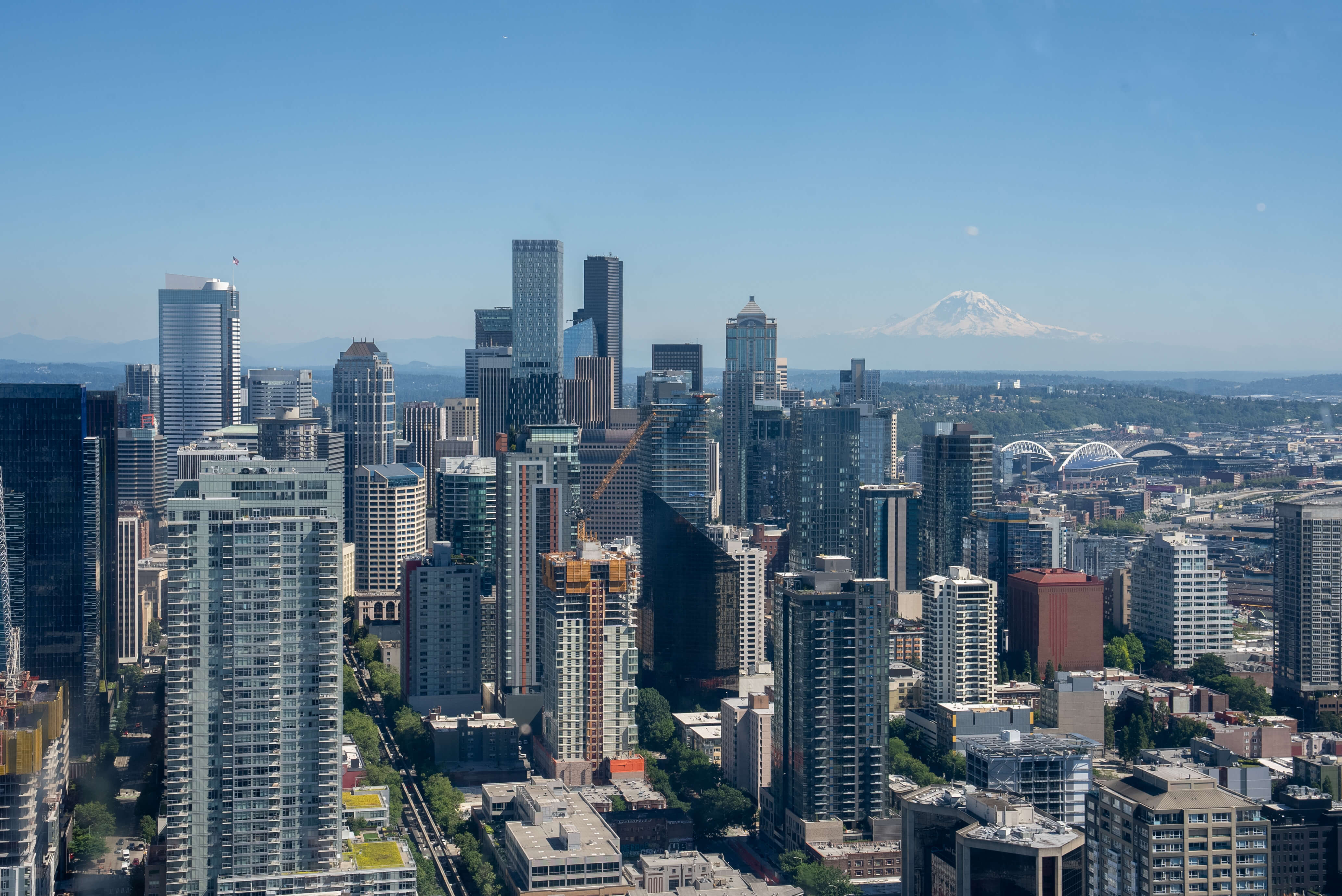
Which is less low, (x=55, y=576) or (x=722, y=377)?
(x=722, y=377)

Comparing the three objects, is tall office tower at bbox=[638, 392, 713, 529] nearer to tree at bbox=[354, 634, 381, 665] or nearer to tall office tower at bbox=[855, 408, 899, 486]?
tall office tower at bbox=[855, 408, 899, 486]

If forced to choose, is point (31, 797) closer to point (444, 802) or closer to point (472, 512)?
point (444, 802)

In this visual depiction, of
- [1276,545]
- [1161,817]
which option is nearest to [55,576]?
[1161,817]

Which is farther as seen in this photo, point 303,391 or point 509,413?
point 509,413

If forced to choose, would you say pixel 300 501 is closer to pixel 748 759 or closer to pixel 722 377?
pixel 748 759

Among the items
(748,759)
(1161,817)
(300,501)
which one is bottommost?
(748,759)

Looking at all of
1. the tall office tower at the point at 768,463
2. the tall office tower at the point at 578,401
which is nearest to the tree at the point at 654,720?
the tall office tower at the point at 768,463

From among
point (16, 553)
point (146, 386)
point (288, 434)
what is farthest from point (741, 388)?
point (16, 553)
